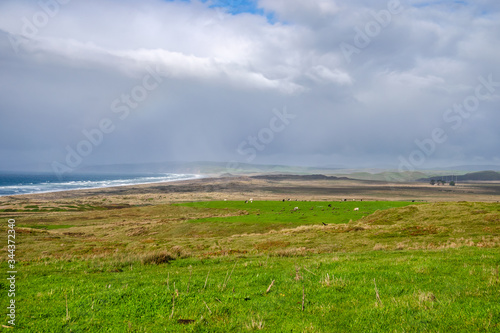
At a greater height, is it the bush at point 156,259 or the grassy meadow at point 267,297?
the grassy meadow at point 267,297

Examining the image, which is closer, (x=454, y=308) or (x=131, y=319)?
(x=454, y=308)

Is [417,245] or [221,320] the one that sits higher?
[221,320]

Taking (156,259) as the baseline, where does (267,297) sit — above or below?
above

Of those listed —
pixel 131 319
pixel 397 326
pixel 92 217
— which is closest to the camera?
pixel 397 326

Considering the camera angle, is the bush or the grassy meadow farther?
the bush

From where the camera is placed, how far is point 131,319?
951 cm

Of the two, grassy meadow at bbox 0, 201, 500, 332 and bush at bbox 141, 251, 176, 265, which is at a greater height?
grassy meadow at bbox 0, 201, 500, 332

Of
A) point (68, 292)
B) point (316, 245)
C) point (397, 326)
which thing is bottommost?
point (316, 245)

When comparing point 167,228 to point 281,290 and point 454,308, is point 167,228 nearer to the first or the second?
point 281,290

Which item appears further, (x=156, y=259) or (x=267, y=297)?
(x=156, y=259)

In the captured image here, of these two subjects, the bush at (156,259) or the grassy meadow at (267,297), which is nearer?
the grassy meadow at (267,297)

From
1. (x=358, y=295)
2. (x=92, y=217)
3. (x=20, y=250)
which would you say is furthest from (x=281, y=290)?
(x=92, y=217)

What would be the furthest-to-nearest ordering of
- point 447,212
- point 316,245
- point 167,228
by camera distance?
point 167,228
point 447,212
point 316,245

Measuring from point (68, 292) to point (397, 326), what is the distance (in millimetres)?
12327
